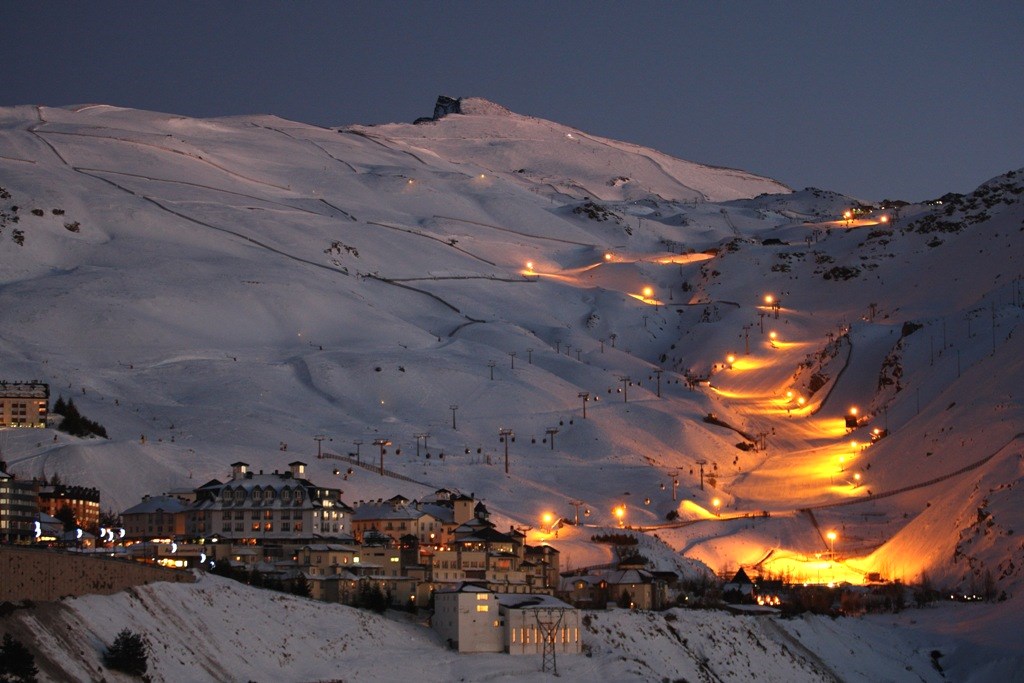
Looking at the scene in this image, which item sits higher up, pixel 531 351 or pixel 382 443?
pixel 531 351

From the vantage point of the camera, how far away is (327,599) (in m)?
58.2

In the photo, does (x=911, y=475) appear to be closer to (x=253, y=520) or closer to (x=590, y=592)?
(x=590, y=592)

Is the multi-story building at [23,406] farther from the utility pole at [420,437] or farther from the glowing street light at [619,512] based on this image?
the glowing street light at [619,512]

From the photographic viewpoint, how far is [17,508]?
224ft

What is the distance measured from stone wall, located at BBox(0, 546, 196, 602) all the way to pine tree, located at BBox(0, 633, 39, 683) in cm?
245

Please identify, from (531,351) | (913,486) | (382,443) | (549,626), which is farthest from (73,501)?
(531,351)

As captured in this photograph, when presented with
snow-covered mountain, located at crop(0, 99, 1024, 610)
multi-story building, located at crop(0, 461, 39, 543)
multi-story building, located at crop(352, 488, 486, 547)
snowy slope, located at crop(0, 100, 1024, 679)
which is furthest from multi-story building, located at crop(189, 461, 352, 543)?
snow-covered mountain, located at crop(0, 99, 1024, 610)

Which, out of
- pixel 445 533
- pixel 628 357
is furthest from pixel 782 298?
pixel 445 533

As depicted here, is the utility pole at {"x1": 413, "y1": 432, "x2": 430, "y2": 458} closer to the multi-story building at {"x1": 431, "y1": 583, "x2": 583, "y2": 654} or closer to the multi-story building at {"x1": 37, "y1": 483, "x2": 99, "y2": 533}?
the multi-story building at {"x1": 37, "y1": 483, "x2": 99, "y2": 533}

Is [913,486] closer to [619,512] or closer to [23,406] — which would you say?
[619,512]

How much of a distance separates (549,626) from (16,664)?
22.7m

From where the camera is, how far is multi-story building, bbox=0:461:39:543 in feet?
210

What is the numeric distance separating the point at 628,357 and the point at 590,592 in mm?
65373

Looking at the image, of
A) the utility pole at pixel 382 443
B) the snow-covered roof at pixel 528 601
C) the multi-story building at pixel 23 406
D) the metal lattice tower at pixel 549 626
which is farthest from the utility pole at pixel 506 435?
the metal lattice tower at pixel 549 626
